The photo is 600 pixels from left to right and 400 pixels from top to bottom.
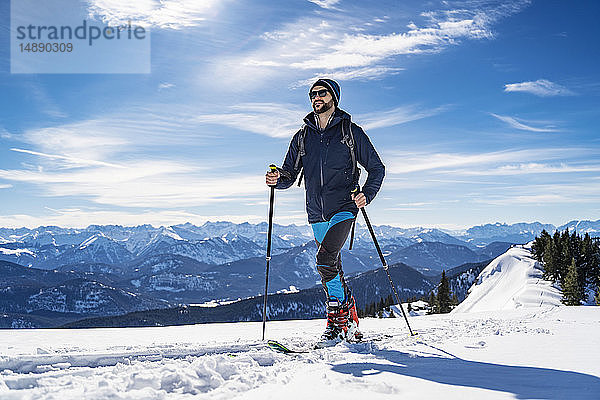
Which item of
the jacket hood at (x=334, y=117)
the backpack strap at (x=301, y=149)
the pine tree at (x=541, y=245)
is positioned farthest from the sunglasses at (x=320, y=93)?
the pine tree at (x=541, y=245)

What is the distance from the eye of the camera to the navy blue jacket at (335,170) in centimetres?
648

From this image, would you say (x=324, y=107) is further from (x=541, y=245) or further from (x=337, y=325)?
(x=541, y=245)

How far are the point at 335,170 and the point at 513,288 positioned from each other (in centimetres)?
9106

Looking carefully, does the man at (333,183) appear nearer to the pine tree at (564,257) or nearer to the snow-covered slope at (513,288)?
the snow-covered slope at (513,288)

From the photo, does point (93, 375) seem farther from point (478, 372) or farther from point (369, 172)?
point (369, 172)

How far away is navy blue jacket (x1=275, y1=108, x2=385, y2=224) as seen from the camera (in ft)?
21.3

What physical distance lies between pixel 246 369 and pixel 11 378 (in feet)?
7.16

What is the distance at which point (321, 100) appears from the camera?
677cm

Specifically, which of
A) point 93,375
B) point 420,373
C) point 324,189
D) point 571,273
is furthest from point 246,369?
point 571,273

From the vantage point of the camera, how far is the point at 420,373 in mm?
4082

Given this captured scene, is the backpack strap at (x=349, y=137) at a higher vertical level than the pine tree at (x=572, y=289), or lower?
higher

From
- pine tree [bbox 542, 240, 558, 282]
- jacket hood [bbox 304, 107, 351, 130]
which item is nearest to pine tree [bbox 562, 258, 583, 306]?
pine tree [bbox 542, 240, 558, 282]

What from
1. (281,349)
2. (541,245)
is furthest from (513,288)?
(281,349)

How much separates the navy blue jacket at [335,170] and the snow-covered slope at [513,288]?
163 feet
